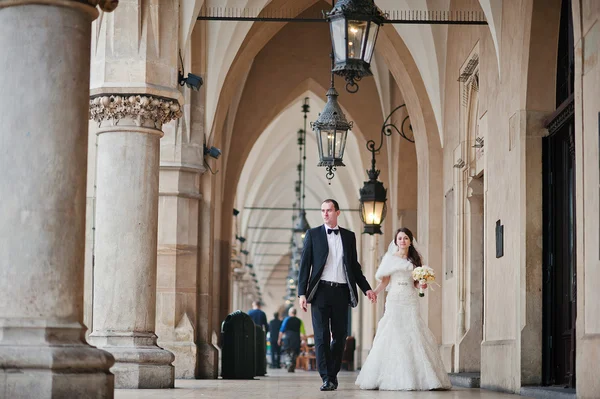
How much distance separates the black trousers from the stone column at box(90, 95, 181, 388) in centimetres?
218

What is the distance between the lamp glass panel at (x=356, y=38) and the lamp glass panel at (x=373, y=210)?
30.1 feet

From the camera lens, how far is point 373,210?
17.9 meters

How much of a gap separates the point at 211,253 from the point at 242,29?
12.8ft

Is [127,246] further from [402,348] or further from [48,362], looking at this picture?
[48,362]

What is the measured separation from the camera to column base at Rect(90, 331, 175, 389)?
438 inches

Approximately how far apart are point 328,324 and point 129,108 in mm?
3345

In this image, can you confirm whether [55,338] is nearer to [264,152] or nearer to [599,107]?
[599,107]

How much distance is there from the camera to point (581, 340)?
789cm

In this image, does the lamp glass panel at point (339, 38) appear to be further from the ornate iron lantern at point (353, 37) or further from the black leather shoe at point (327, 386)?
the black leather shoe at point (327, 386)

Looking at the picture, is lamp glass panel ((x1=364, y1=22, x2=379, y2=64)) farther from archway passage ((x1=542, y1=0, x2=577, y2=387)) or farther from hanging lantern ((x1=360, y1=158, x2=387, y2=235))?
hanging lantern ((x1=360, y1=158, x2=387, y2=235))

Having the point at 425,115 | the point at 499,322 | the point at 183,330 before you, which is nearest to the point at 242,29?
the point at 425,115

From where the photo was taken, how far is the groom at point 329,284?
996 centimetres

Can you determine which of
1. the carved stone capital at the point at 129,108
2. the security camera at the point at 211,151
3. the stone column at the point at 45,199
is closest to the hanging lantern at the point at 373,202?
the security camera at the point at 211,151

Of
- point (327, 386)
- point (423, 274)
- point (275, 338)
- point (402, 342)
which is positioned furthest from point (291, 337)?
point (327, 386)
